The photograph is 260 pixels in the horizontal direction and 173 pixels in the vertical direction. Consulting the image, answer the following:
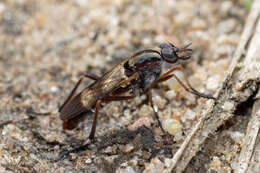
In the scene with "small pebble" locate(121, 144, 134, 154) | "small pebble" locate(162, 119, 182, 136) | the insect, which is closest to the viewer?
"small pebble" locate(121, 144, 134, 154)

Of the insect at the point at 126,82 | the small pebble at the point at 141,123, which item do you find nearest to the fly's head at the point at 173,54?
the insect at the point at 126,82

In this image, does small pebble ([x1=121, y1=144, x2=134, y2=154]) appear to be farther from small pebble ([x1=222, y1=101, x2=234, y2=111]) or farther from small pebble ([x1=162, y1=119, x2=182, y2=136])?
small pebble ([x1=222, y1=101, x2=234, y2=111])

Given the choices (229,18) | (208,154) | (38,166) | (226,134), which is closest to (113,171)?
(38,166)

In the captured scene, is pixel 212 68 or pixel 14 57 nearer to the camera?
pixel 212 68

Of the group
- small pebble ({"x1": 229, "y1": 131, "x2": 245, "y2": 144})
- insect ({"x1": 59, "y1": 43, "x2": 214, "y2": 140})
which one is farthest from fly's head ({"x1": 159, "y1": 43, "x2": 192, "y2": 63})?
small pebble ({"x1": 229, "y1": 131, "x2": 245, "y2": 144})

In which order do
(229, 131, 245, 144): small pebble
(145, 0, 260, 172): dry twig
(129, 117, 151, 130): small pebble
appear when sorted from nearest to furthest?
(145, 0, 260, 172): dry twig < (229, 131, 245, 144): small pebble < (129, 117, 151, 130): small pebble

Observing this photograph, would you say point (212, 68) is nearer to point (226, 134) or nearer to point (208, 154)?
point (226, 134)
